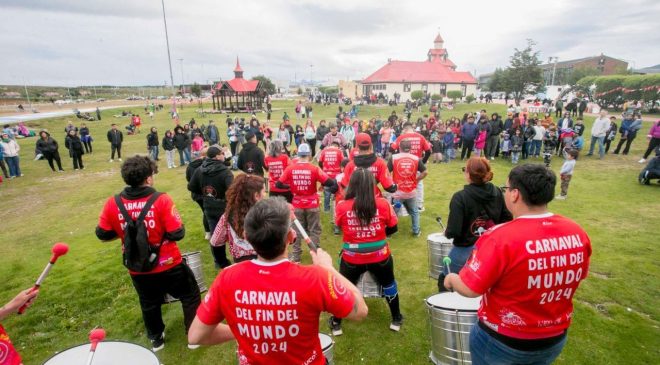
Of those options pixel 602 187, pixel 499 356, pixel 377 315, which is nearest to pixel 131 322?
pixel 377 315

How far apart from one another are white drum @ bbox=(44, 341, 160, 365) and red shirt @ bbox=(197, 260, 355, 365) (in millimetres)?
1002

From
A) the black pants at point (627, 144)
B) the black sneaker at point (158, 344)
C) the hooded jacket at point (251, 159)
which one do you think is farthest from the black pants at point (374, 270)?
the black pants at point (627, 144)

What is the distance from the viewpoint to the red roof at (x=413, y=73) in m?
63.3

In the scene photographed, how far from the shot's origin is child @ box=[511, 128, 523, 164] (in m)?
14.0

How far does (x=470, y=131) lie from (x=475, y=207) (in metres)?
12.0

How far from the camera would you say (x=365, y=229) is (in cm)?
386

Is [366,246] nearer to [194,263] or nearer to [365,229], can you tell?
[365,229]

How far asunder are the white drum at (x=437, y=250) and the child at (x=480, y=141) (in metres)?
11.2

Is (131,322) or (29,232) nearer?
(131,322)

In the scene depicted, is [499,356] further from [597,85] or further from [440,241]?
[597,85]

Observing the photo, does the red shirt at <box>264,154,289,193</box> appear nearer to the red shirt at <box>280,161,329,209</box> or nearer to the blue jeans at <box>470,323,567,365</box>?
the red shirt at <box>280,161,329,209</box>

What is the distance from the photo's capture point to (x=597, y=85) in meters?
33.9

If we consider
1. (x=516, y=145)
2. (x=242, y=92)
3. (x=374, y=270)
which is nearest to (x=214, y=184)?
(x=374, y=270)

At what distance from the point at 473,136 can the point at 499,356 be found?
44.8 ft
